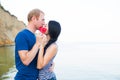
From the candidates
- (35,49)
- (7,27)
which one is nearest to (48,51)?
(35,49)

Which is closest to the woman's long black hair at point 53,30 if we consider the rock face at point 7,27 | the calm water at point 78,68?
the calm water at point 78,68

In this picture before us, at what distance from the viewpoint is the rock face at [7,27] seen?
6631 centimetres

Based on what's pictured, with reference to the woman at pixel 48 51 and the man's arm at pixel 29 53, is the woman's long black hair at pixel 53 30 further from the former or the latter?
the man's arm at pixel 29 53

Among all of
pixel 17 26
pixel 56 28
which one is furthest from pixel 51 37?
pixel 17 26

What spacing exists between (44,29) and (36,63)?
0.52m

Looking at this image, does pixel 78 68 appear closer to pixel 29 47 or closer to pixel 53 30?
pixel 53 30

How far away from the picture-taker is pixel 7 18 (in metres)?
75.9

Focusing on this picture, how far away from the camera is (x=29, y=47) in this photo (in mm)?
5961

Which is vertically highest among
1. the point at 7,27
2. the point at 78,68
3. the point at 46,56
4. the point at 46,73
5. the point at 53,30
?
the point at 53,30

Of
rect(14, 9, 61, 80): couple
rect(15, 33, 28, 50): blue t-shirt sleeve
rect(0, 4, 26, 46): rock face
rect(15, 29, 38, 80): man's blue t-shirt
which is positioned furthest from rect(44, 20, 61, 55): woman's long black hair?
rect(0, 4, 26, 46): rock face

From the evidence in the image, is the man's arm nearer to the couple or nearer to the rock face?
the couple

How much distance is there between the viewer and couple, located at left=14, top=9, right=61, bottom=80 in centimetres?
584

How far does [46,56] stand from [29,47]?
28cm

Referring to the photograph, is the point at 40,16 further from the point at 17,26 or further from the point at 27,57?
the point at 17,26
